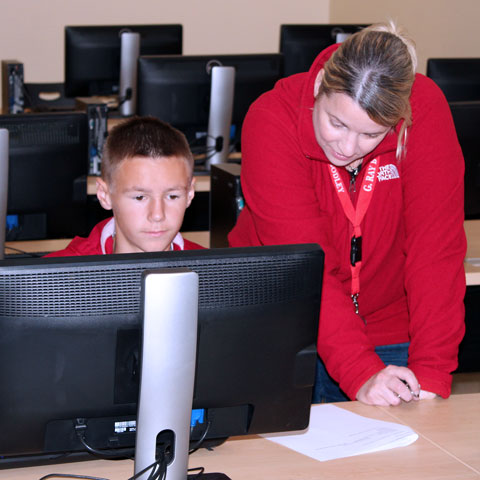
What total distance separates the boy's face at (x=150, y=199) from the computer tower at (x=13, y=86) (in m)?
3.09

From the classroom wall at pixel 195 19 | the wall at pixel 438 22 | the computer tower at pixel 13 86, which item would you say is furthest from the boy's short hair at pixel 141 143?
the classroom wall at pixel 195 19

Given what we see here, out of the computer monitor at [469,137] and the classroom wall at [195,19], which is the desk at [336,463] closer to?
the computer monitor at [469,137]

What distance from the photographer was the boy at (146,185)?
181 centimetres

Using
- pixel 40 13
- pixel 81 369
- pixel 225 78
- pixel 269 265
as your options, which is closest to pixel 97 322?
pixel 81 369

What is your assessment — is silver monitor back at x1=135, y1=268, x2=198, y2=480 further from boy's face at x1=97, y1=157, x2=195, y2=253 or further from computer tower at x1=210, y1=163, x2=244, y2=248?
computer tower at x1=210, y1=163, x2=244, y2=248

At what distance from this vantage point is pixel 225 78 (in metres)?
3.56

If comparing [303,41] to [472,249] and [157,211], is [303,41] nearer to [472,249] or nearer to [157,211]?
[472,249]

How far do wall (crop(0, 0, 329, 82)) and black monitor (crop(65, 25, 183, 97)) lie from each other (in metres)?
1.82

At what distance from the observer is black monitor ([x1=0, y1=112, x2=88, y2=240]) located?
7.96 feet

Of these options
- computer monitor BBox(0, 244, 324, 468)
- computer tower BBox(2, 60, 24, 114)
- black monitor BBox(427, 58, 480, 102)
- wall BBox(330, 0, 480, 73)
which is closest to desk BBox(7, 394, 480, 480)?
computer monitor BBox(0, 244, 324, 468)

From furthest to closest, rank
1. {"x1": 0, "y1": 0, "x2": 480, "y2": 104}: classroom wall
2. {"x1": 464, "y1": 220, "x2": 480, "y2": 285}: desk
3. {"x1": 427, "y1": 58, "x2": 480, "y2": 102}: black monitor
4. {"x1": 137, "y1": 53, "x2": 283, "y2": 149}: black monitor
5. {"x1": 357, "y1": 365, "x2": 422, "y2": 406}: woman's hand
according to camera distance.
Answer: {"x1": 0, "y1": 0, "x2": 480, "y2": 104}: classroom wall < {"x1": 427, "y1": 58, "x2": 480, "y2": 102}: black monitor < {"x1": 137, "y1": 53, "x2": 283, "y2": 149}: black monitor < {"x1": 464, "y1": 220, "x2": 480, "y2": 285}: desk < {"x1": 357, "y1": 365, "x2": 422, "y2": 406}: woman's hand

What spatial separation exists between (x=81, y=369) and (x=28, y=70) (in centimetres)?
556

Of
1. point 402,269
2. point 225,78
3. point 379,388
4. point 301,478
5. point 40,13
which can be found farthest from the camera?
point 40,13

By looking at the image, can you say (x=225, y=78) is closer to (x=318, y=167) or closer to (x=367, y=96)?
(x=318, y=167)
